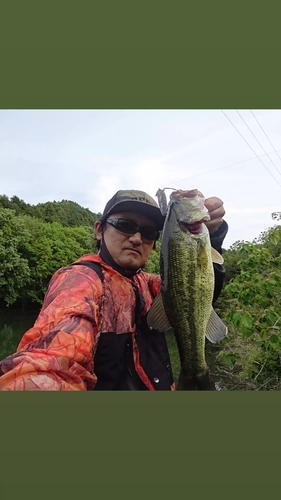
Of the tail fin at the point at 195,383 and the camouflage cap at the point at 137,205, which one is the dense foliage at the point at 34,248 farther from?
the tail fin at the point at 195,383

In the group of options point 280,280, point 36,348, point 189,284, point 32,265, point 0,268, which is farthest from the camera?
point 32,265

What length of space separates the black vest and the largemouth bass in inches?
10.2

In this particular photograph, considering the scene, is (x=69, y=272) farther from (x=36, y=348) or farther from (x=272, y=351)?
(x=272, y=351)

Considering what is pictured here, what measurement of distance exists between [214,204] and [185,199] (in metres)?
0.17

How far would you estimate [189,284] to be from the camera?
5.79ft

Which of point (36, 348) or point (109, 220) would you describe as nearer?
point (36, 348)

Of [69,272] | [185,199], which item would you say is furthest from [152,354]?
[185,199]

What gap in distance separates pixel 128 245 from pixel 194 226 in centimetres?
41

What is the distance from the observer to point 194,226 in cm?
178

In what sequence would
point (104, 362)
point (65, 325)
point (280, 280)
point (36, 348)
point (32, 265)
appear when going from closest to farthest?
point (36, 348), point (65, 325), point (104, 362), point (280, 280), point (32, 265)

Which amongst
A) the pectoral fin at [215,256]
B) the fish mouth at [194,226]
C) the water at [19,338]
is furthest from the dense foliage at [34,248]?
the fish mouth at [194,226]

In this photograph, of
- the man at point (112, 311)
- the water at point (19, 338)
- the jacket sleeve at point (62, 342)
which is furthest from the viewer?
the water at point (19, 338)

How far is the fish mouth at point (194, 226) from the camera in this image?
177cm

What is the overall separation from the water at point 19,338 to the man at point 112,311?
27.0ft
